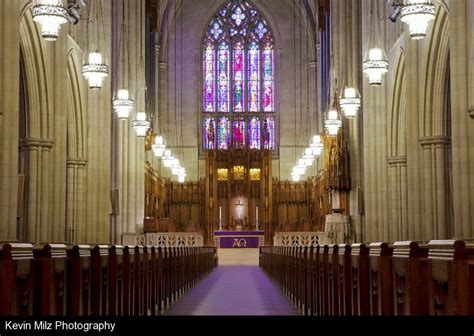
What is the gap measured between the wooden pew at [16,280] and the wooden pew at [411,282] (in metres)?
2.74

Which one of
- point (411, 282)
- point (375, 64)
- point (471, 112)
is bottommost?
point (411, 282)

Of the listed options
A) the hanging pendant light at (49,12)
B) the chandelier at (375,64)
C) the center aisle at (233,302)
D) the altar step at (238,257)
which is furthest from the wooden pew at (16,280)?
the altar step at (238,257)

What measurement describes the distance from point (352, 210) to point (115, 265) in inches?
968

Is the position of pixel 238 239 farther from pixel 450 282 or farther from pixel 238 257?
pixel 450 282

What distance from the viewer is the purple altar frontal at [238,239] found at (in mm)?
46750

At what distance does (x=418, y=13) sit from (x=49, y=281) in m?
12.3

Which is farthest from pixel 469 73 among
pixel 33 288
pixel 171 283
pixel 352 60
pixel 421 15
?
pixel 352 60

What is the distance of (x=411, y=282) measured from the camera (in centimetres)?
577

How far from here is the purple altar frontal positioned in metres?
46.8

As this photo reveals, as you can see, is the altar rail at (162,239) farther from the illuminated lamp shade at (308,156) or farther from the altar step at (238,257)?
the illuminated lamp shade at (308,156)

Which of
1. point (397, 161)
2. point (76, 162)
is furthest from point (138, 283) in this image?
point (397, 161)

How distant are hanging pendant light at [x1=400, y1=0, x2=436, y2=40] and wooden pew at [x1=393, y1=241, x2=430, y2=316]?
1110cm

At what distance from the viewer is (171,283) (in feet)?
55.2

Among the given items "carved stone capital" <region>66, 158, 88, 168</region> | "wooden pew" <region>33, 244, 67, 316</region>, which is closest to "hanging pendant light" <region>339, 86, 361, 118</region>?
"carved stone capital" <region>66, 158, 88, 168</region>
